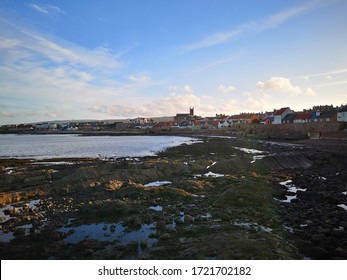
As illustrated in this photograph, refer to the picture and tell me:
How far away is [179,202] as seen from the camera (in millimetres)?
15523

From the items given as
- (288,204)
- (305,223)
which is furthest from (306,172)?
(305,223)

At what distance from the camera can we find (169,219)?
12.5m

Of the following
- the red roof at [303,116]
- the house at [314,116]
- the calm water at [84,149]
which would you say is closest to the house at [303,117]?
the red roof at [303,116]

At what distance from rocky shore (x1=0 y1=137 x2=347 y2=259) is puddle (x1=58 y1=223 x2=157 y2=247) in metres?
0.04

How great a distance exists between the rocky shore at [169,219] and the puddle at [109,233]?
0.13 ft

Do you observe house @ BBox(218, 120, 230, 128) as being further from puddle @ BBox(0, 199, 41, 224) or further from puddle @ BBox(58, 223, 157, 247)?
puddle @ BBox(58, 223, 157, 247)

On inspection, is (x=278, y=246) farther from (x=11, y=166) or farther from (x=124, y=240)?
(x=11, y=166)

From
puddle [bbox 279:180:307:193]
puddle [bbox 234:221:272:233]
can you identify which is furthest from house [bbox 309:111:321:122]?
puddle [bbox 234:221:272:233]

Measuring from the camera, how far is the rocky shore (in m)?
→ 9.47

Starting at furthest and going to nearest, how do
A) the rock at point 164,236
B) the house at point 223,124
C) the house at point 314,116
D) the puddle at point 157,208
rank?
the house at point 223,124 → the house at point 314,116 → the puddle at point 157,208 → the rock at point 164,236

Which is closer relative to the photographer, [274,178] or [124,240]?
[124,240]

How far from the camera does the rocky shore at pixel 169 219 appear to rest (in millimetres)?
9469

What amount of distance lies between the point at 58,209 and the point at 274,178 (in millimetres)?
17421

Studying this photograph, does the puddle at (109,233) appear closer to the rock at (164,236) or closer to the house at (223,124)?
the rock at (164,236)
